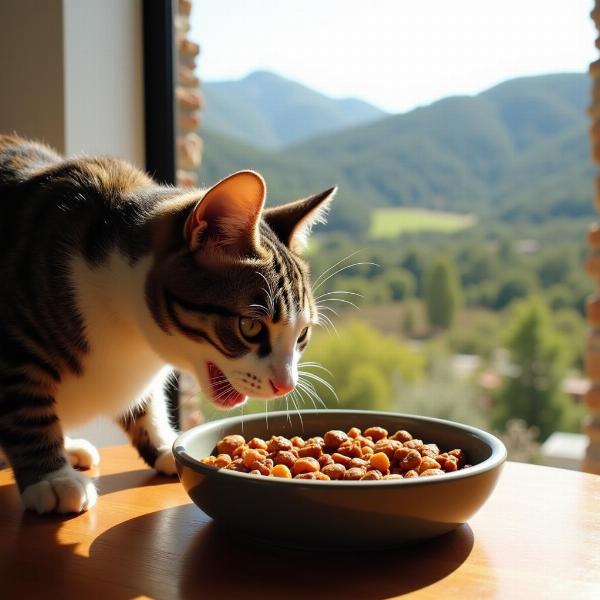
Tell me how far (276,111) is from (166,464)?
179 centimetres

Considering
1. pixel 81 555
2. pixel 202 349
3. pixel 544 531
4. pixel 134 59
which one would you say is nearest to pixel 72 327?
pixel 202 349

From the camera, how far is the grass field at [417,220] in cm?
265

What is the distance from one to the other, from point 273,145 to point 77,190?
163cm

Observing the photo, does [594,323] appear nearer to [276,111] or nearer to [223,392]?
[223,392]

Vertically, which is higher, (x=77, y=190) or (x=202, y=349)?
(x=77, y=190)

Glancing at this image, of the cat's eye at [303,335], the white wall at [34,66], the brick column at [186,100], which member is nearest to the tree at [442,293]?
the brick column at [186,100]

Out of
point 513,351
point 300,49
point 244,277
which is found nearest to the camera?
point 244,277

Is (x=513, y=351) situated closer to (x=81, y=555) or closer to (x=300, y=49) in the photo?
(x=300, y=49)

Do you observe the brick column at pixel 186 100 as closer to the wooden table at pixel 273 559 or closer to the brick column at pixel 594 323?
the brick column at pixel 594 323

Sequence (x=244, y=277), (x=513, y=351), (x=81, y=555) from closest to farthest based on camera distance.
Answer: (x=81, y=555) < (x=244, y=277) < (x=513, y=351)

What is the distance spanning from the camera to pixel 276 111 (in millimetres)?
2607

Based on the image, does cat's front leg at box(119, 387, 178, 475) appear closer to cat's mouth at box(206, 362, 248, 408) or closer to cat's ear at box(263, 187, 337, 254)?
cat's mouth at box(206, 362, 248, 408)

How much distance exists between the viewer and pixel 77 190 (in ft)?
3.38

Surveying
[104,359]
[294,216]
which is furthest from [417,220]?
[104,359]
